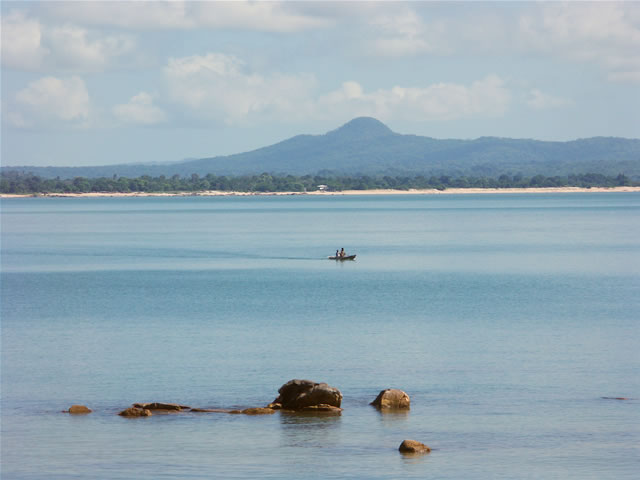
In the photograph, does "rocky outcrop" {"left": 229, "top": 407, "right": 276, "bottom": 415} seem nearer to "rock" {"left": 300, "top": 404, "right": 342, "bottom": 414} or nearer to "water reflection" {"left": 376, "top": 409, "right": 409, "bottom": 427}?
"rock" {"left": 300, "top": 404, "right": 342, "bottom": 414}

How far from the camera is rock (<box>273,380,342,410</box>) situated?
26641 mm

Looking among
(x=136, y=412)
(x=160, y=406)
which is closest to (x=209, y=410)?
(x=160, y=406)

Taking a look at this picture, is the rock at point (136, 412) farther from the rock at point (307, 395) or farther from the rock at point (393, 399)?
the rock at point (393, 399)

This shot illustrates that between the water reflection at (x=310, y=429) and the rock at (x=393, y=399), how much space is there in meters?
1.34

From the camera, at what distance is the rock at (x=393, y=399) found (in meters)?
26.7

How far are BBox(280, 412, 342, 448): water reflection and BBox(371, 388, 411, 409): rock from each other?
134 centimetres

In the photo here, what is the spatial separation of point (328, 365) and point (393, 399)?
635 centimetres

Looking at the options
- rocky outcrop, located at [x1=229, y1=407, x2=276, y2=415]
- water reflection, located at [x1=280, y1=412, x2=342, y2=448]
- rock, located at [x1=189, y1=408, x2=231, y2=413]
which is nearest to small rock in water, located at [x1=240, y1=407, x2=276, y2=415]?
rocky outcrop, located at [x1=229, y1=407, x2=276, y2=415]

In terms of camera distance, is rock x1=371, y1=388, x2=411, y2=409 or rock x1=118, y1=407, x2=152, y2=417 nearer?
rock x1=118, y1=407, x2=152, y2=417

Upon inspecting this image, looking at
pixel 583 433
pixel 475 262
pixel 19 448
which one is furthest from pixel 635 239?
pixel 19 448

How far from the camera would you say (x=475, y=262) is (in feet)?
243

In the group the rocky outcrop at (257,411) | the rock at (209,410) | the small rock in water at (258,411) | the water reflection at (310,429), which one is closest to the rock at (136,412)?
the rock at (209,410)

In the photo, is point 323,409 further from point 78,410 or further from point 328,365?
point 78,410

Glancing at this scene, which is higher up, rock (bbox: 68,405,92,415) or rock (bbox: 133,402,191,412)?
rock (bbox: 133,402,191,412)
